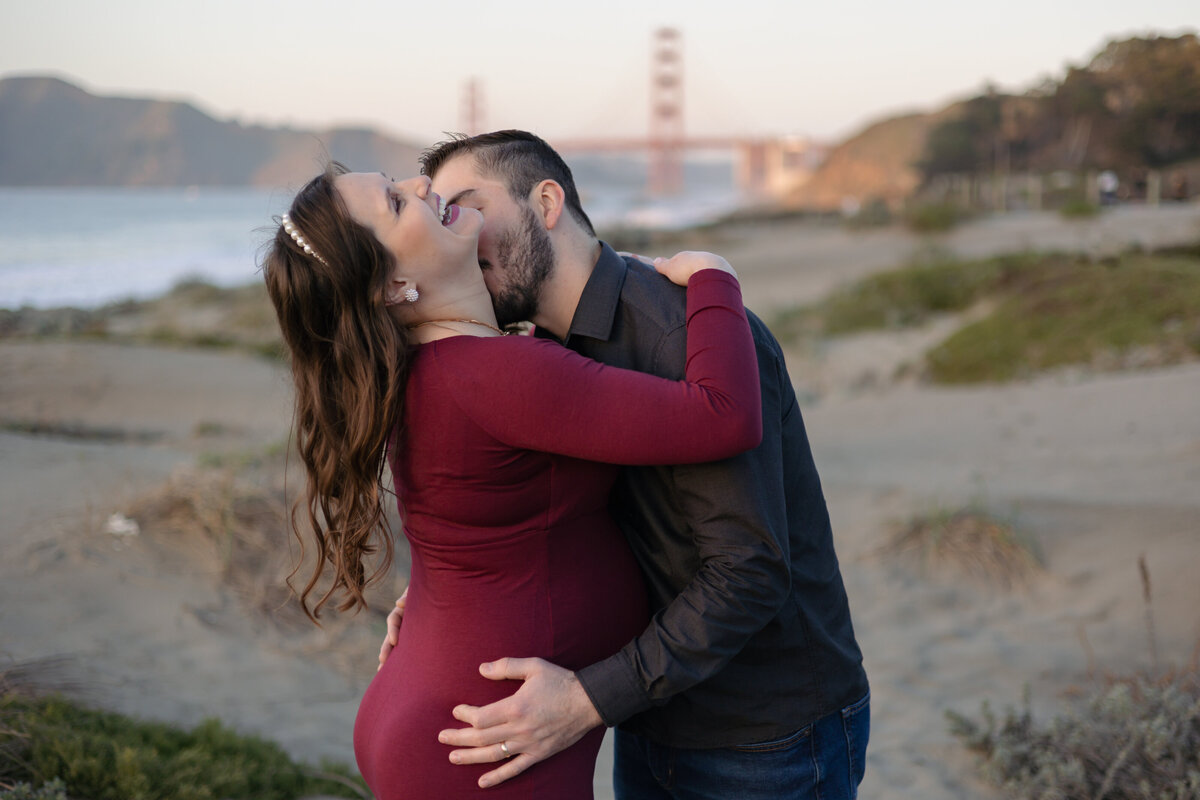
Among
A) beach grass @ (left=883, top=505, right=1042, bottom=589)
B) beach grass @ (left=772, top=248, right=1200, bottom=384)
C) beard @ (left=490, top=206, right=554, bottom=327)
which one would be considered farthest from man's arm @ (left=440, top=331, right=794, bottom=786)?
beach grass @ (left=772, top=248, right=1200, bottom=384)

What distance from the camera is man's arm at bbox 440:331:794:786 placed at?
149 centimetres

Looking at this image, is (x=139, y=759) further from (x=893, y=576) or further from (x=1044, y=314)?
(x=1044, y=314)

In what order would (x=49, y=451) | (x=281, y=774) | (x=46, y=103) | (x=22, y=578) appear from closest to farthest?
(x=281, y=774) < (x=22, y=578) < (x=49, y=451) < (x=46, y=103)

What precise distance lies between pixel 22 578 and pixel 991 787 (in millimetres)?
4014

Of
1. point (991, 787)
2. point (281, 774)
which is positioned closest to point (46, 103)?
point (281, 774)

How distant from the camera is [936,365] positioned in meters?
9.48

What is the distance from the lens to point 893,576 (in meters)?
4.98

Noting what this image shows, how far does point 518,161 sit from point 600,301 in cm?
34

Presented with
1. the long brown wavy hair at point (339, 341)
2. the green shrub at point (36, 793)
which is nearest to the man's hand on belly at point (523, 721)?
the long brown wavy hair at point (339, 341)

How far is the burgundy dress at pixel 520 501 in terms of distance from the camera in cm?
143

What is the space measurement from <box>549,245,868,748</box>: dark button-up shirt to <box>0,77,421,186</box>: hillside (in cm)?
72

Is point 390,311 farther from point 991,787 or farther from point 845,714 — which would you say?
point 991,787

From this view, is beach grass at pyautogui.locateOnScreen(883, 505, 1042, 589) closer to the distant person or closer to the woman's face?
the woman's face

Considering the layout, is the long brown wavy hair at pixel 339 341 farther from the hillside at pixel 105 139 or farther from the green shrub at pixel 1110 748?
the green shrub at pixel 1110 748
